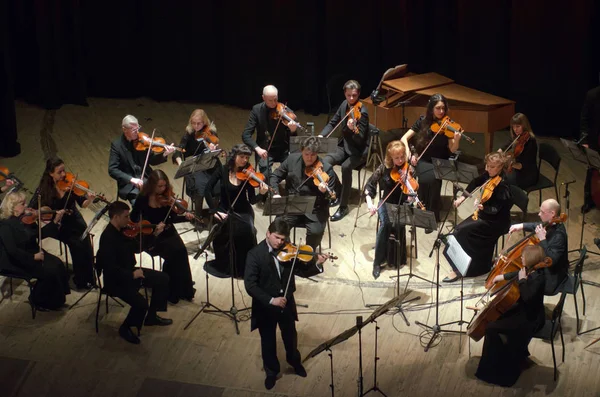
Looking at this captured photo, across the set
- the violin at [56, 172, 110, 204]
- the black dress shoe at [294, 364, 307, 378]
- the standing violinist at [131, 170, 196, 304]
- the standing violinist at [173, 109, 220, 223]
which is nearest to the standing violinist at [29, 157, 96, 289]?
the violin at [56, 172, 110, 204]

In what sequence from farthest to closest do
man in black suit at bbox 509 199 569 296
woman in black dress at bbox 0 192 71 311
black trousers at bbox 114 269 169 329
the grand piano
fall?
the grand piano < woman in black dress at bbox 0 192 71 311 < black trousers at bbox 114 269 169 329 < man in black suit at bbox 509 199 569 296

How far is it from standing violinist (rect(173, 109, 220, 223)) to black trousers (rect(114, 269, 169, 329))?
155 cm

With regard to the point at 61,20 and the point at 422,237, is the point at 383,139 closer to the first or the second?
the point at 422,237

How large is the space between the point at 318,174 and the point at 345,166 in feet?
3.29

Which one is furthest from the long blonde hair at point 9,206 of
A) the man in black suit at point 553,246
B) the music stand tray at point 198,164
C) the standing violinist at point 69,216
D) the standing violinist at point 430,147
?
the man in black suit at point 553,246

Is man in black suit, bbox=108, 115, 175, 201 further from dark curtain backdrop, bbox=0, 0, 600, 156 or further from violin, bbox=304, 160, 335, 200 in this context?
dark curtain backdrop, bbox=0, 0, 600, 156

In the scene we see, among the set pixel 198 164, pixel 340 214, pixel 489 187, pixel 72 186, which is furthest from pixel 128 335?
pixel 489 187

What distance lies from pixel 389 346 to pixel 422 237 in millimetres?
1849

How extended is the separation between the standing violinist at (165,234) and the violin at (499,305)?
2.50 metres

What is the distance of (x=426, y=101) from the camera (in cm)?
1005

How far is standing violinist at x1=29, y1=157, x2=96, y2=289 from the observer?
7992mm

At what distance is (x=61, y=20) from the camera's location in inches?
467

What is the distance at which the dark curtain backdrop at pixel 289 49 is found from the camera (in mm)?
10633

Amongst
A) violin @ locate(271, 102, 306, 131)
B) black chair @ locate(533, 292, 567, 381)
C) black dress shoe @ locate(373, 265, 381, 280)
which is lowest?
black dress shoe @ locate(373, 265, 381, 280)
